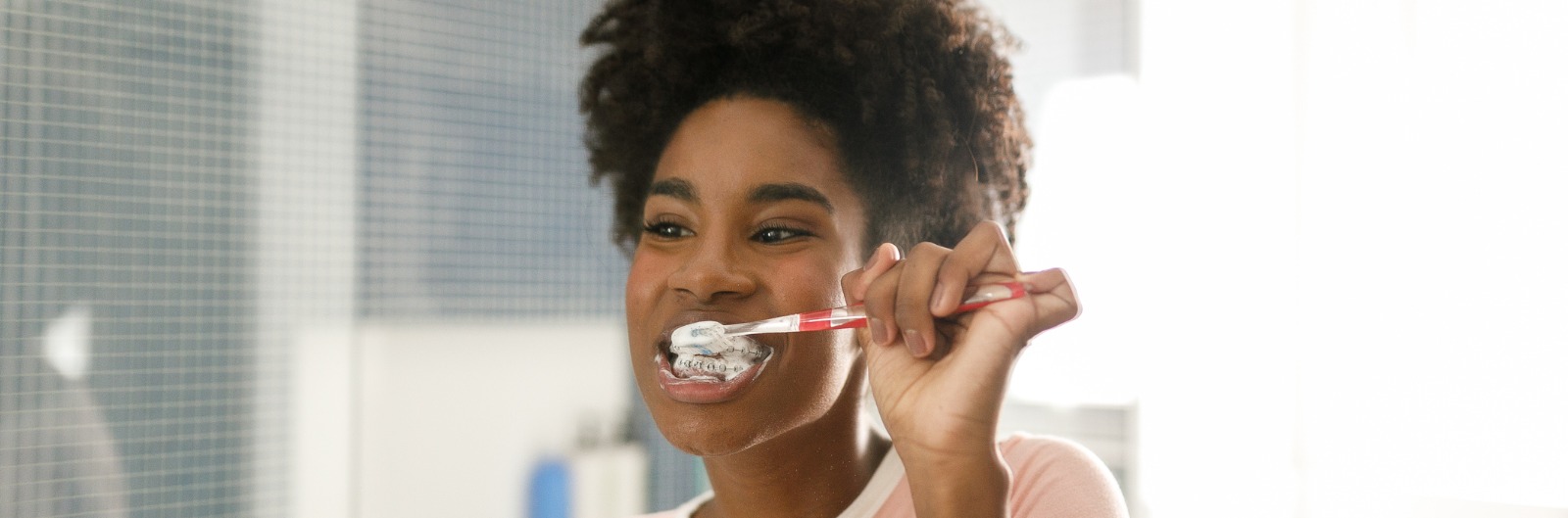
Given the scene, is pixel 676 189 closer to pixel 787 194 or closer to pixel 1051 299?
pixel 787 194

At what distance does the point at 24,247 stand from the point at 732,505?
0.47 metres

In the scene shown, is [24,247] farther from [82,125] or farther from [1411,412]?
[1411,412]

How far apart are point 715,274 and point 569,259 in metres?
0.39

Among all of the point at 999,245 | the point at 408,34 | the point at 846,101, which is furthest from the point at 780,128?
the point at 408,34

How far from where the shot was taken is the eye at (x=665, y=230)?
72 centimetres

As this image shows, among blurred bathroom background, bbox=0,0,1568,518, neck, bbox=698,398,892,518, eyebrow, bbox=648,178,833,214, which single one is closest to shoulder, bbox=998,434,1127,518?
neck, bbox=698,398,892,518

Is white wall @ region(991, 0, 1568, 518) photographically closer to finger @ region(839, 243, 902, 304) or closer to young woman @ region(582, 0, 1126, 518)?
young woman @ region(582, 0, 1126, 518)

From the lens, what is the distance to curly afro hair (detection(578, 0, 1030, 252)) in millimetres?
750

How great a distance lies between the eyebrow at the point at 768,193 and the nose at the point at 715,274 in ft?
0.11

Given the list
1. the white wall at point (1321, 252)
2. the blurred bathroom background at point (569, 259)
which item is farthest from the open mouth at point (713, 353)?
the white wall at point (1321, 252)

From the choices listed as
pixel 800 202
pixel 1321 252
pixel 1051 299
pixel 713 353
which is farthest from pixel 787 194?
pixel 1321 252

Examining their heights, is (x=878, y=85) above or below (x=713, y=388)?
above

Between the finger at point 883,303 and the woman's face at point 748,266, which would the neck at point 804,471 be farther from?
the finger at point 883,303

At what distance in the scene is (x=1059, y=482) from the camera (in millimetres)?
686
